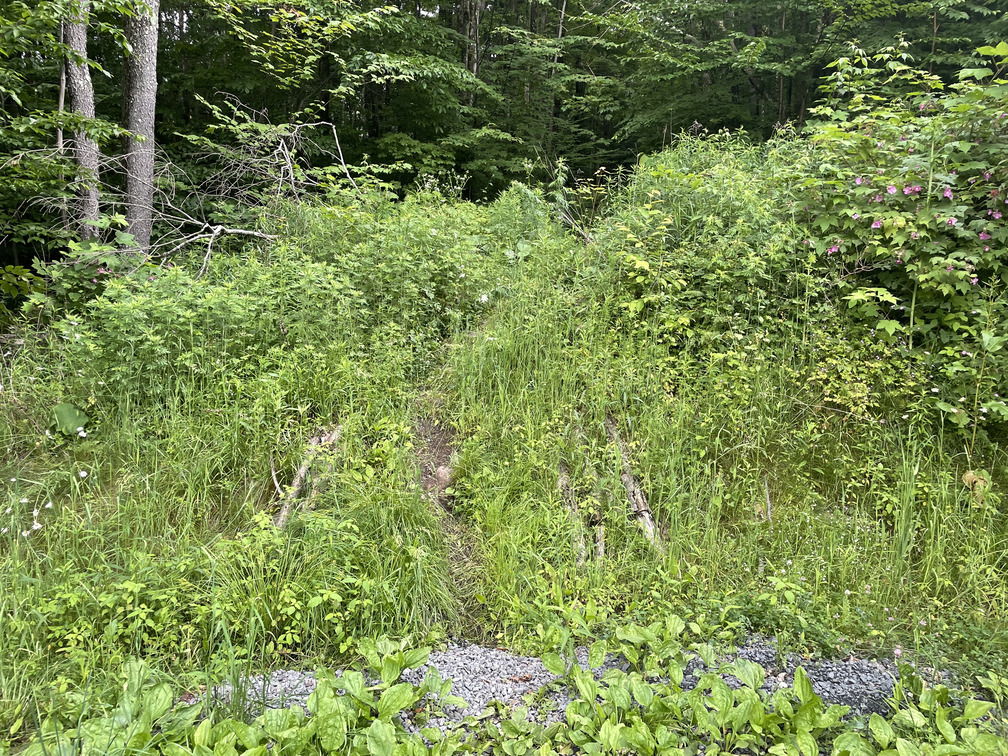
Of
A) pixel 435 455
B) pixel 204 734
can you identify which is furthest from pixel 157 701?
pixel 435 455

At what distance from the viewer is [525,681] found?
2.23m

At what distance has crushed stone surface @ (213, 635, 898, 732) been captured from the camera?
2014mm

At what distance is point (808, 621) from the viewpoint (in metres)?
2.42

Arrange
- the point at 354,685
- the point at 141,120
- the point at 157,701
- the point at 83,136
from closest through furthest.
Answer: the point at 157,701, the point at 354,685, the point at 83,136, the point at 141,120

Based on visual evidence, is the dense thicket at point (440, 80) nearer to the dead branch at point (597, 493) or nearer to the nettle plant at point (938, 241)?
the nettle plant at point (938, 241)

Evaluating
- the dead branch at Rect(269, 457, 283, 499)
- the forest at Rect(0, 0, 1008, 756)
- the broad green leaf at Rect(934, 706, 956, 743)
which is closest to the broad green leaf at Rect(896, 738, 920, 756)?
the forest at Rect(0, 0, 1008, 756)

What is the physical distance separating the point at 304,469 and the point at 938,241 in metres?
4.38

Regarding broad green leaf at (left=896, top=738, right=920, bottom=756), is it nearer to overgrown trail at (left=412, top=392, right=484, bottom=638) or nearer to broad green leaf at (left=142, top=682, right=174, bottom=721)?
overgrown trail at (left=412, top=392, right=484, bottom=638)

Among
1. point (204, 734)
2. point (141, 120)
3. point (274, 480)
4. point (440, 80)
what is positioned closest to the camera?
point (204, 734)

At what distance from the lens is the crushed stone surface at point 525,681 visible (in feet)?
6.61

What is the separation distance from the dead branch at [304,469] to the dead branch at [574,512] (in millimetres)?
1397

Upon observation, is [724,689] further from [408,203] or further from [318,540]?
[408,203]

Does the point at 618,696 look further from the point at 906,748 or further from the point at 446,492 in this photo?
the point at 446,492

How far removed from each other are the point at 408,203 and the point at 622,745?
18.9 ft
